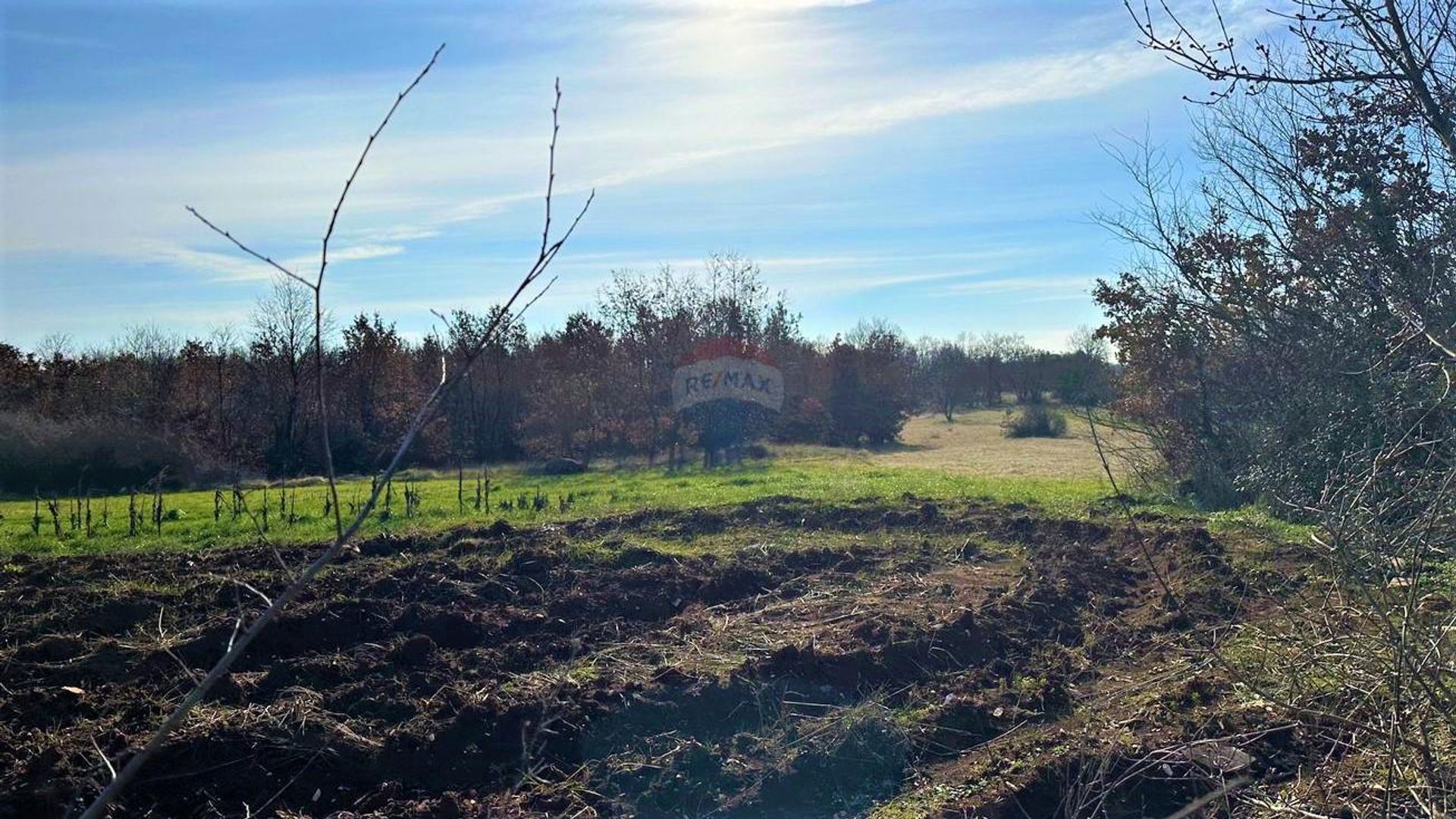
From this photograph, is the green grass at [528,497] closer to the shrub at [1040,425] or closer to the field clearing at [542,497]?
the field clearing at [542,497]

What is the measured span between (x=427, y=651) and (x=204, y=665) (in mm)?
1400

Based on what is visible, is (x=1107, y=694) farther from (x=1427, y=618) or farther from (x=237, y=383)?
(x=237, y=383)

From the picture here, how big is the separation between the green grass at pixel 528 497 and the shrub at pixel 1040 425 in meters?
19.3

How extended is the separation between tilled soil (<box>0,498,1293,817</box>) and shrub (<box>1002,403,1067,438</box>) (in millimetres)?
31163

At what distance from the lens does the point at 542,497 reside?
600 inches

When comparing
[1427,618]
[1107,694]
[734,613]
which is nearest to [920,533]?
[734,613]

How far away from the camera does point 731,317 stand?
34.4 metres

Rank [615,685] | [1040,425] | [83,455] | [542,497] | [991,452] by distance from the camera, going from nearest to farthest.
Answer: [615,685], [542,497], [83,455], [991,452], [1040,425]

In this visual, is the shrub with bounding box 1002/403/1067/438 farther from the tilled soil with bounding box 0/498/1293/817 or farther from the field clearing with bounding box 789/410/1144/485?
the tilled soil with bounding box 0/498/1293/817

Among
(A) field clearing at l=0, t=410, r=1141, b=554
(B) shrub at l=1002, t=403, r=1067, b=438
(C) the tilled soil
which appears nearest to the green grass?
(A) field clearing at l=0, t=410, r=1141, b=554

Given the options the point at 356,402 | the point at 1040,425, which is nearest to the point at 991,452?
the point at 1040,425

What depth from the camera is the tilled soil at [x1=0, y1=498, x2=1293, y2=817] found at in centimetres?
513

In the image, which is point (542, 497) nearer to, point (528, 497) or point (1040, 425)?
point (528, 497)

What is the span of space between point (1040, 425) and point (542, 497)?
29015 millimetres
